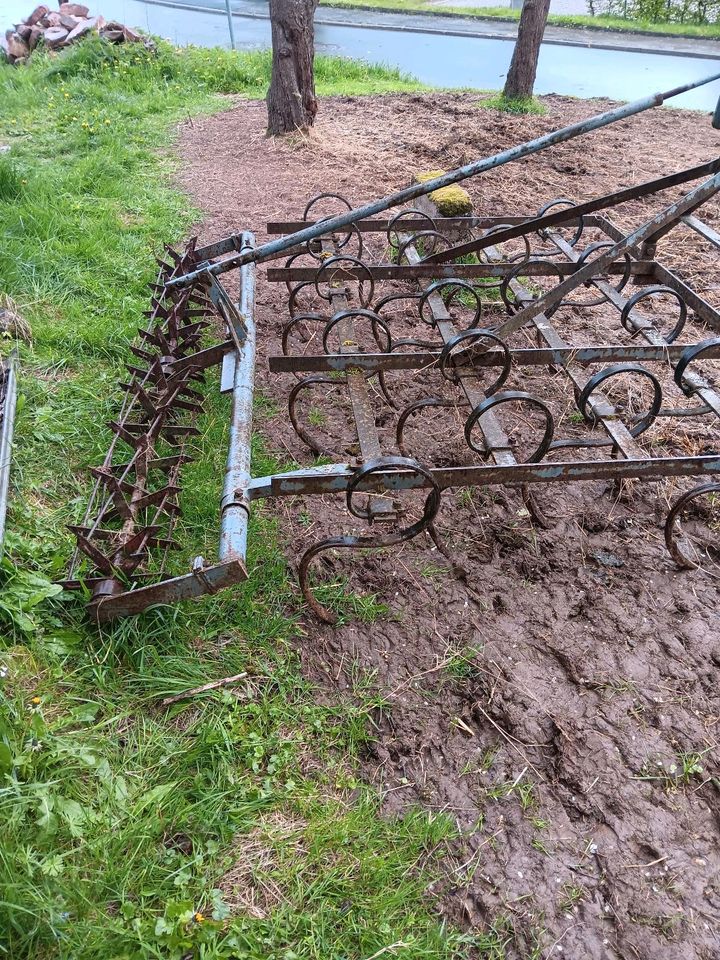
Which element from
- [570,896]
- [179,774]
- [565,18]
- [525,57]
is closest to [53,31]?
[525,57]

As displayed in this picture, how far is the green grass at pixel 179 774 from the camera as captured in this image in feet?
6.07

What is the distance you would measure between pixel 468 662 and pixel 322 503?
1.09 meters

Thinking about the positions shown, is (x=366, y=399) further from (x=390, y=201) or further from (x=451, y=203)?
(x=451, y=203)

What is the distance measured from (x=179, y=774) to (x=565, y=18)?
22.5 m

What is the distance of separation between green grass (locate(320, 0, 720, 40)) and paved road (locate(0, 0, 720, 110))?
2.61 feet

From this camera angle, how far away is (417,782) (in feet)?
7.41

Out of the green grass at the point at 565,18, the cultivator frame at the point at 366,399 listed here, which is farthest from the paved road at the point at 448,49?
the cultivator frame at the point at 366,399

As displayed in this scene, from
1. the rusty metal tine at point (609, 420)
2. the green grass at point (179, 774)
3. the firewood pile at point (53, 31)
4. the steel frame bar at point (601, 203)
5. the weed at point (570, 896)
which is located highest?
the steel frame bar at point (601, 203)

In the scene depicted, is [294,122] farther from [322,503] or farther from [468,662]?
[468,662]

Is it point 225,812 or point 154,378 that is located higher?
point 154,378

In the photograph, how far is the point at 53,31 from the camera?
1207cm

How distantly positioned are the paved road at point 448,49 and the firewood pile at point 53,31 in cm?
307

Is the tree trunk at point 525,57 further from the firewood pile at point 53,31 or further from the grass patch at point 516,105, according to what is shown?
the firewood pile at point 53,31

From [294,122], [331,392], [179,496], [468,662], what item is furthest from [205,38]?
[468,662]
